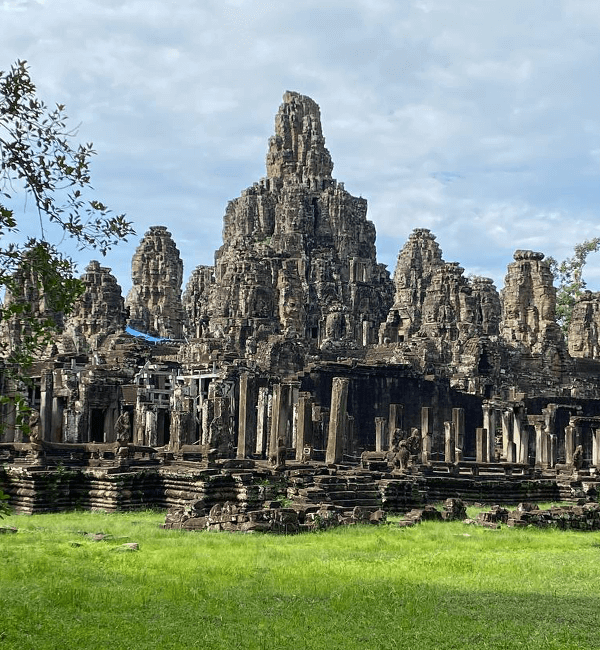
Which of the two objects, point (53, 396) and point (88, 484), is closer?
point (88, 484)

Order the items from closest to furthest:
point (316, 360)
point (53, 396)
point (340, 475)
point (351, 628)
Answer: point (351, 628), point (340, 475), point (53, 396), point (316, 360)

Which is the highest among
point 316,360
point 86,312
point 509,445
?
point 86,312

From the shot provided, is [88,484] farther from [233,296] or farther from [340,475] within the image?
[233,296]

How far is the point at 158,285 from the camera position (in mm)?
77812

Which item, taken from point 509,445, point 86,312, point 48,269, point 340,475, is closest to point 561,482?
point 340,475

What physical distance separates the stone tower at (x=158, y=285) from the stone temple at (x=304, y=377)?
0.17 metres

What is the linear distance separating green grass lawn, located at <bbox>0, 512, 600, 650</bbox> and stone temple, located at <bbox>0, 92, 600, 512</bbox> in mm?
2651

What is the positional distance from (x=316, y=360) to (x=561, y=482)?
20495mm

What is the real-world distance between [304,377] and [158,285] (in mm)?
33616

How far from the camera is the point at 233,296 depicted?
63.3m

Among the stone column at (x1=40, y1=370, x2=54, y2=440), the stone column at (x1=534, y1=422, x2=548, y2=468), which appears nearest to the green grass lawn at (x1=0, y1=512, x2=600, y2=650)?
the stone column at (x1=534, y1=422, x2=548, y2=468)

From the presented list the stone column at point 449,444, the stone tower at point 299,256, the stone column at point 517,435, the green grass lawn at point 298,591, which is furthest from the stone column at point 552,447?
the stone tower at point 299,256

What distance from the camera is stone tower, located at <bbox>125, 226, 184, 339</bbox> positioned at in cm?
7756

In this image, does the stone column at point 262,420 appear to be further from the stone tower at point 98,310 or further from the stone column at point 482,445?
the stone tower at point 98,310
